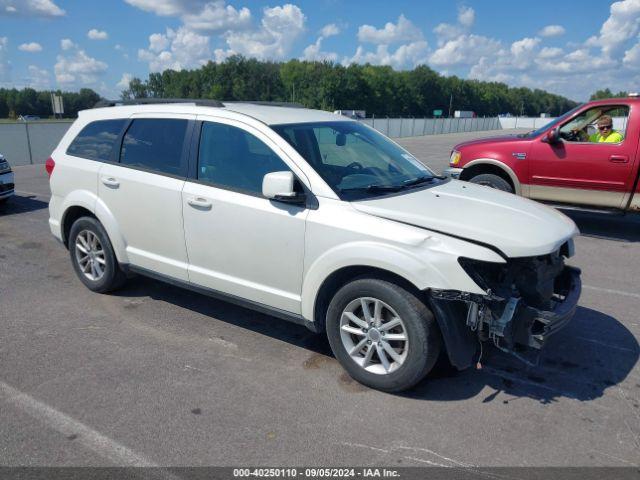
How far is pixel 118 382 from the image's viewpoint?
3.61 metres

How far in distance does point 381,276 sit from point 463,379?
1.01m

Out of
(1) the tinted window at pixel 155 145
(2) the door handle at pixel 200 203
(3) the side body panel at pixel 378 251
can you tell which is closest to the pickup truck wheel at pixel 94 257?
(1) the tinted window at pixel 155 145

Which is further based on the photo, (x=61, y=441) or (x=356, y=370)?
(x=356, y=370)

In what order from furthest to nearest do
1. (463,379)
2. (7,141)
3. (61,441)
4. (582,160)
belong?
(7,141) < (582,160) < (463,379) < (61,441)

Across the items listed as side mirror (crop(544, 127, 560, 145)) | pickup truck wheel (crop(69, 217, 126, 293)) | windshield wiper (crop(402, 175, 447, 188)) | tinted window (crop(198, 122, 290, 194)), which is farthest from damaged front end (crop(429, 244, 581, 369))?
side mirror (crop(544, 127, 560, 145))

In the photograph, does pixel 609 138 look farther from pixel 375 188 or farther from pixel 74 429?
pixel 74 429

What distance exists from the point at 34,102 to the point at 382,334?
132 metres

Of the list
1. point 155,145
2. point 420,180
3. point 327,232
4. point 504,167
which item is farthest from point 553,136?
point 155,145

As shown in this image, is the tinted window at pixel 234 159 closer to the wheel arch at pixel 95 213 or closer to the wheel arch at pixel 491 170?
the wheel arch at pixel 95 213

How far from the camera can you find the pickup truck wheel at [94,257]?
16.6 ft

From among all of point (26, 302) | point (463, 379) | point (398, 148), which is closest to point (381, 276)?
point (463, 379)

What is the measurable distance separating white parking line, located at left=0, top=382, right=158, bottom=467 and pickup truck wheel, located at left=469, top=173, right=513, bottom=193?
270 inches

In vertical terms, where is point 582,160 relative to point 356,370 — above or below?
above

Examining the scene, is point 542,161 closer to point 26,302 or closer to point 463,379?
point 463,379
